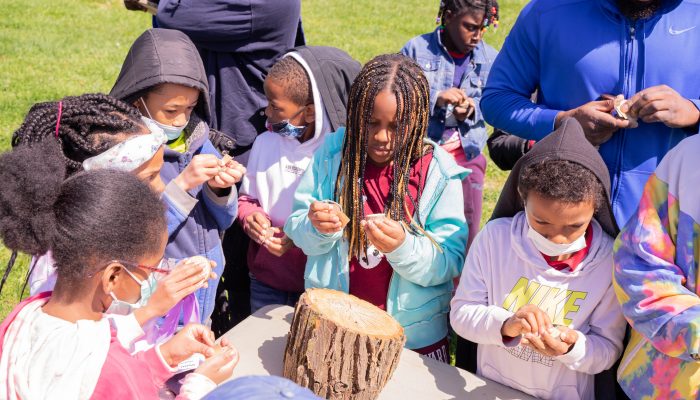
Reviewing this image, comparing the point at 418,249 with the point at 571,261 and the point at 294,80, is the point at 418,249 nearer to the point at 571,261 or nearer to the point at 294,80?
the point at 571,261

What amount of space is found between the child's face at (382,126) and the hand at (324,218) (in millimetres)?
312

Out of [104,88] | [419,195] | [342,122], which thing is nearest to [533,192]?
[419,195]

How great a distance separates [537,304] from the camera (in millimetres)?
2744

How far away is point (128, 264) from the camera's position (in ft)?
7.39

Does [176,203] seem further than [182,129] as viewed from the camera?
No

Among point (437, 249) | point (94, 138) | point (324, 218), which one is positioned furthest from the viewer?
point (437, 249)

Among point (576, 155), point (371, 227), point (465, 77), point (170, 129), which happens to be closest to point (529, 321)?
point (576, 155)

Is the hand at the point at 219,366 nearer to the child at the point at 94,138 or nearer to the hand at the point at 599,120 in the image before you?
the child at the point at 94,138

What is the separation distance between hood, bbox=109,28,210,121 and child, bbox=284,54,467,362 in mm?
660

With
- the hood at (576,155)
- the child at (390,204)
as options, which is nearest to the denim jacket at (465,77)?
the child at (390,204)

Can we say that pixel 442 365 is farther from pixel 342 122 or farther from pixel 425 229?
pixel 342 122

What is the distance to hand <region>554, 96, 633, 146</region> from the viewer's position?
272 cm

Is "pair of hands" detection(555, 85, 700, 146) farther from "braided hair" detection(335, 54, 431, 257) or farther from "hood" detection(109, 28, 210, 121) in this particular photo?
"hood" detection(109, 28, 210, 121)

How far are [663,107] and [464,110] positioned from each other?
73.5 inches
